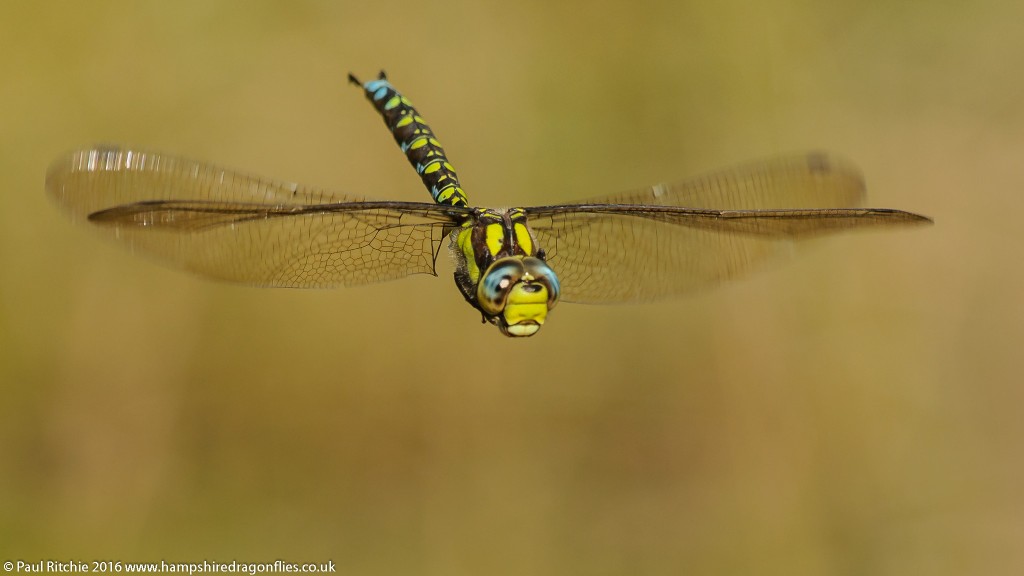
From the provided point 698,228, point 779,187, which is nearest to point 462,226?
point 698,228

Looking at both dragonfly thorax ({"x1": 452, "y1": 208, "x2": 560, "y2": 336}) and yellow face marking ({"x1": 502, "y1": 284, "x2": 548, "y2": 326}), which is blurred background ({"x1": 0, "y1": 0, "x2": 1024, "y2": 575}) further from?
yellow face marking ({"x1": 502, "y1": 284, "x2": 548, "y2": 326})

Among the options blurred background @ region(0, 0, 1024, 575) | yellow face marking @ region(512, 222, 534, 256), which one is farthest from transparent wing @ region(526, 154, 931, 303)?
blurred background @ region(0, 0, 1024, 575)

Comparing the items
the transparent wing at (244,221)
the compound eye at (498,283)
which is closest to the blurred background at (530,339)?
the transparent wing at (244,221)

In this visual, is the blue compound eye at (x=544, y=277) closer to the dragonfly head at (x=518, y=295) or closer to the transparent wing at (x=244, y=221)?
the dragonfly head at (x=518, y=295)

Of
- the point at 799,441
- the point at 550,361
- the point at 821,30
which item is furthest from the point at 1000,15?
the point at 550,361

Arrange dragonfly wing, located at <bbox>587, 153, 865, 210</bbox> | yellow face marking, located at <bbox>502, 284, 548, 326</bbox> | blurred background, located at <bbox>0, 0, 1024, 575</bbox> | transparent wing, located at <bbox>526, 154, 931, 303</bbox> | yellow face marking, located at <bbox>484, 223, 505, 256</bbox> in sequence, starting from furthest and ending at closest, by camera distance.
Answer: blurred background, located at <bbox>0, 0, 1024, 575</bbox>
dragonfly wing, located at <bbox>587, 153, 865, 210</bbox>
transparent wing, located at <bbox>526, 154, 931, 303</bbox>
yellow face marking, located at <bbox>484, 223, 505, 256</bbox>
yellow face marking, located at <bbox>502, 284, 548, 326</bbox>

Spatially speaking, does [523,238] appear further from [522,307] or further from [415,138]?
[415,138]

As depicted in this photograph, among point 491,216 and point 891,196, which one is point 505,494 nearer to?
point 491,216
